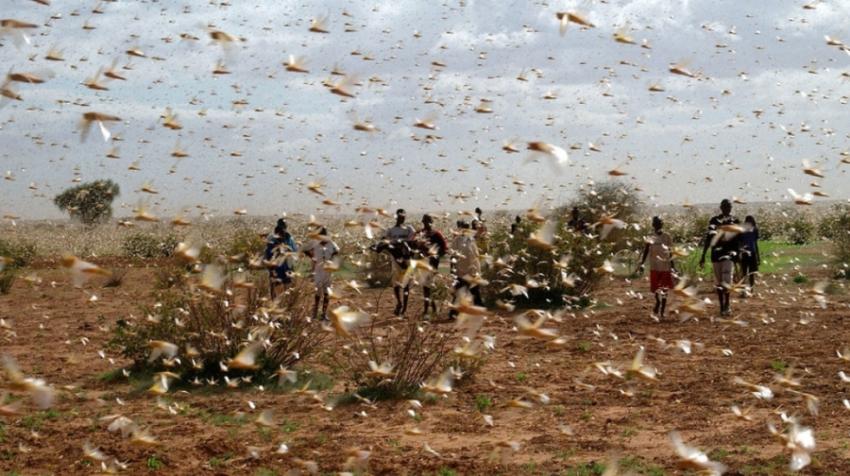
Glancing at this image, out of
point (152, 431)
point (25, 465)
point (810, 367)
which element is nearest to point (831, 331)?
point (810, 367)

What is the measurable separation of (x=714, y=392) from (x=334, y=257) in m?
7.16

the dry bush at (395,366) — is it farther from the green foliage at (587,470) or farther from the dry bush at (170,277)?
the dry bush at (170,277)

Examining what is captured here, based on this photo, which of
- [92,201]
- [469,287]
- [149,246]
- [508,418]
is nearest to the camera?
[508,418]

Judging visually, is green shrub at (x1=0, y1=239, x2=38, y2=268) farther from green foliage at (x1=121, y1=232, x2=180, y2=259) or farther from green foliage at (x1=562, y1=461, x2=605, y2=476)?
green foliage at (x1=562, y1=461, x2=605, y2=476)

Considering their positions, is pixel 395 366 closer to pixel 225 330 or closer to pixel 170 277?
pixel 225 330

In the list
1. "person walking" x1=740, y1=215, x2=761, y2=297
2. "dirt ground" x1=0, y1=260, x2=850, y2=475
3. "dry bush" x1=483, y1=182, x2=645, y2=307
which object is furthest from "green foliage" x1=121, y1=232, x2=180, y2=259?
"person walking" x1=740, y1=215, x2=761, y2=297

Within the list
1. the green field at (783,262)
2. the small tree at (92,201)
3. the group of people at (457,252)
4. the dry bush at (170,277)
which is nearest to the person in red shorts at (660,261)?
the group of people at (457,252)

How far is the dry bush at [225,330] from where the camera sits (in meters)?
11.1

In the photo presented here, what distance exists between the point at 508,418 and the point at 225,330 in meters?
3.73

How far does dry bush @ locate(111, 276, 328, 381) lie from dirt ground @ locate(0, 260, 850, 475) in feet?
1.92

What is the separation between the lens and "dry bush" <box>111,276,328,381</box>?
11.1 meters

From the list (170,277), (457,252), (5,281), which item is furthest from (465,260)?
(5,281)

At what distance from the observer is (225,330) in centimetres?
1121

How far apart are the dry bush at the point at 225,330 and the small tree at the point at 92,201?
5987 centimetres
